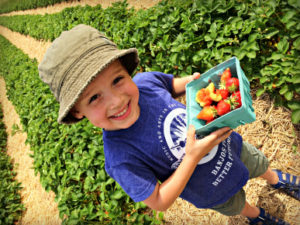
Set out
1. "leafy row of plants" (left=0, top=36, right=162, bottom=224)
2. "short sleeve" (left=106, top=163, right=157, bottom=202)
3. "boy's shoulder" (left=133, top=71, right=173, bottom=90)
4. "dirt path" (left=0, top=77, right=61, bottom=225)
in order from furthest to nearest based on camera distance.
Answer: "dirt path" (left=0, top=77, right=61, bottom=225) → "leafy row of plants" (left=0, top=36, right=162, bottom=224) → "boy's shoulder" (left=133, top=71, right=173, bottom=90) → "short sleeve" (left=106, top=163, right=157, bottom=202)

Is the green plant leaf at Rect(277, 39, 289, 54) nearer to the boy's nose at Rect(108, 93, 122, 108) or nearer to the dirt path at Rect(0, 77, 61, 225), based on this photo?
the boy's nose at Rect(108, 93, 122, 108)

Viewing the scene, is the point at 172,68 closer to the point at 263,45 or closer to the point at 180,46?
the point at 180,46

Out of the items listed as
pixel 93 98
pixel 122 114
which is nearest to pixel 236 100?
pixel 122 114

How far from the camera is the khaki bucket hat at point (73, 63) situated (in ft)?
2.92

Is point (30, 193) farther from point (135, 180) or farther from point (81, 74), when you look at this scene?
point (81, 74)

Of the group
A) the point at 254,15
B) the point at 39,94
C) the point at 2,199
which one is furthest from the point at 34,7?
the point at 254,15

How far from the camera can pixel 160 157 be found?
115cm

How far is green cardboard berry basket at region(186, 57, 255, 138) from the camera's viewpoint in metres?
1.03

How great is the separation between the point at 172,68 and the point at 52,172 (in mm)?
2064

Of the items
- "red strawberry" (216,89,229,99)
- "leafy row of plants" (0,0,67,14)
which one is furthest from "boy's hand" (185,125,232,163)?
"leafy row of plants" (0,0,67,14)

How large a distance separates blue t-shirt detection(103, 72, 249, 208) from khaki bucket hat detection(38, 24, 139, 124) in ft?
1.12

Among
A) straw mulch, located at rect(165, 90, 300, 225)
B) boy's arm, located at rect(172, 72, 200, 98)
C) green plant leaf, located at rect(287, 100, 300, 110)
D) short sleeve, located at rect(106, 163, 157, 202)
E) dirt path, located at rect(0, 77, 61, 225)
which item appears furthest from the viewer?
dirt path, located at rect(0, 77, 61, 225)

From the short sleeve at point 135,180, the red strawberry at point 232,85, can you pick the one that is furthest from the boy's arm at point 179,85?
the short sleeve at point 135,180

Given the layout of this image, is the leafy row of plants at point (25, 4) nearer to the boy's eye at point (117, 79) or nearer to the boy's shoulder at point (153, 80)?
the boy's shoulder at point (153, 80)
